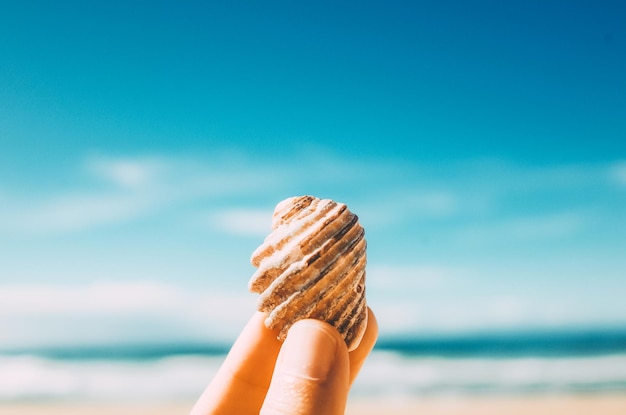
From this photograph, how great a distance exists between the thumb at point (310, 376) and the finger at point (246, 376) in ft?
1.81

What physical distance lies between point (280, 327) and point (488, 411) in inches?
300

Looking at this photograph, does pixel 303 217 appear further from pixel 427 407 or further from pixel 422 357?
pixel 422 357

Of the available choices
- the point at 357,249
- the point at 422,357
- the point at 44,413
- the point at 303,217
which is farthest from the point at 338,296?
the point at 422,357

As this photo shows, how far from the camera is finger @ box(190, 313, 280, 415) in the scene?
8.84 feet

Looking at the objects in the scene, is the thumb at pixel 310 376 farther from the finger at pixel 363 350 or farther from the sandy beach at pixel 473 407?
the sandy beach at pixel 473 407

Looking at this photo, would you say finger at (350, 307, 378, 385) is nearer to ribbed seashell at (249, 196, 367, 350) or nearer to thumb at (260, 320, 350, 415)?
ribbed seashell at (249, 196, 367, 350)

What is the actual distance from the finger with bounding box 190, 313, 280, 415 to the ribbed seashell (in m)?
0.27

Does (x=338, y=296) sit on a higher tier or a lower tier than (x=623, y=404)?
lower

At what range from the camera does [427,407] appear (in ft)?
31.0

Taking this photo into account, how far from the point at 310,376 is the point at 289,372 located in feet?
0.28

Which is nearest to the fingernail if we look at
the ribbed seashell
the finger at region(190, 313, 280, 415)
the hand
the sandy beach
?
the hand

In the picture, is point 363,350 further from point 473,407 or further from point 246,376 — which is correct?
point 473,407

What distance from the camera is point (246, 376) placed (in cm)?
273

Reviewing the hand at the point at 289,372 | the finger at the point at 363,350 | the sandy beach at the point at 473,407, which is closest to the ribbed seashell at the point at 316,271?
the hand at the point at 289,372
